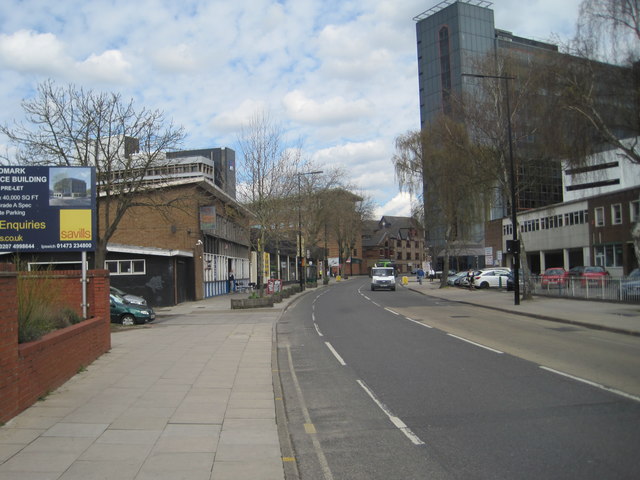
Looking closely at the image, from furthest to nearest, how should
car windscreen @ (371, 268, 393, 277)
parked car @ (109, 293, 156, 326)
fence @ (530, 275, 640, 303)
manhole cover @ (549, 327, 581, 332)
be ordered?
car windscreen @ (371, 268, 393, 277) → fence @ (530, 275, 640, 303) → parked car @ (109, 293, 156, 326) → manhole cover @ (549, 327, 581, 332)

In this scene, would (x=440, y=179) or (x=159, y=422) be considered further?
(x=440, y=179)

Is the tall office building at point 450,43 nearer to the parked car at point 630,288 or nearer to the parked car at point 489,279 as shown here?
the parked car at point 489,279

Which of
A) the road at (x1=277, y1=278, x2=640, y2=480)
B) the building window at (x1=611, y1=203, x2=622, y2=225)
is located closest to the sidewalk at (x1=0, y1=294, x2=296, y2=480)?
the road at (x1=277, y1=278, x2=640, y2=480)

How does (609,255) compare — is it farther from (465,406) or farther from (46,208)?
(46,208)

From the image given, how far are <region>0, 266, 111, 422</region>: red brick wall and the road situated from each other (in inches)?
134

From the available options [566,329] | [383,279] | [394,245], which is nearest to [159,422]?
[566,329]

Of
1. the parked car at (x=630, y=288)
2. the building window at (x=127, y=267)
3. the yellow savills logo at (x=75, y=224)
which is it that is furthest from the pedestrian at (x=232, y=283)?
the yellow savills logo at (x=75, y=224)

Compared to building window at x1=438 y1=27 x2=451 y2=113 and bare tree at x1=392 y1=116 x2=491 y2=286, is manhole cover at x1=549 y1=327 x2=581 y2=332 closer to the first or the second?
bare tree at x1=392 y1=116 x2=491 y2=286

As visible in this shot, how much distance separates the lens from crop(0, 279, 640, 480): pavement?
4.93 meters

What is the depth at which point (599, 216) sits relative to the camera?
159 ft

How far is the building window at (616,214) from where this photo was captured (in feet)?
149

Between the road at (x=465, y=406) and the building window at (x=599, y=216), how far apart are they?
38161 mm

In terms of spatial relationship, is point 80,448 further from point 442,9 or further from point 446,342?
point 442,9

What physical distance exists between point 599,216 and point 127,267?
134ft
